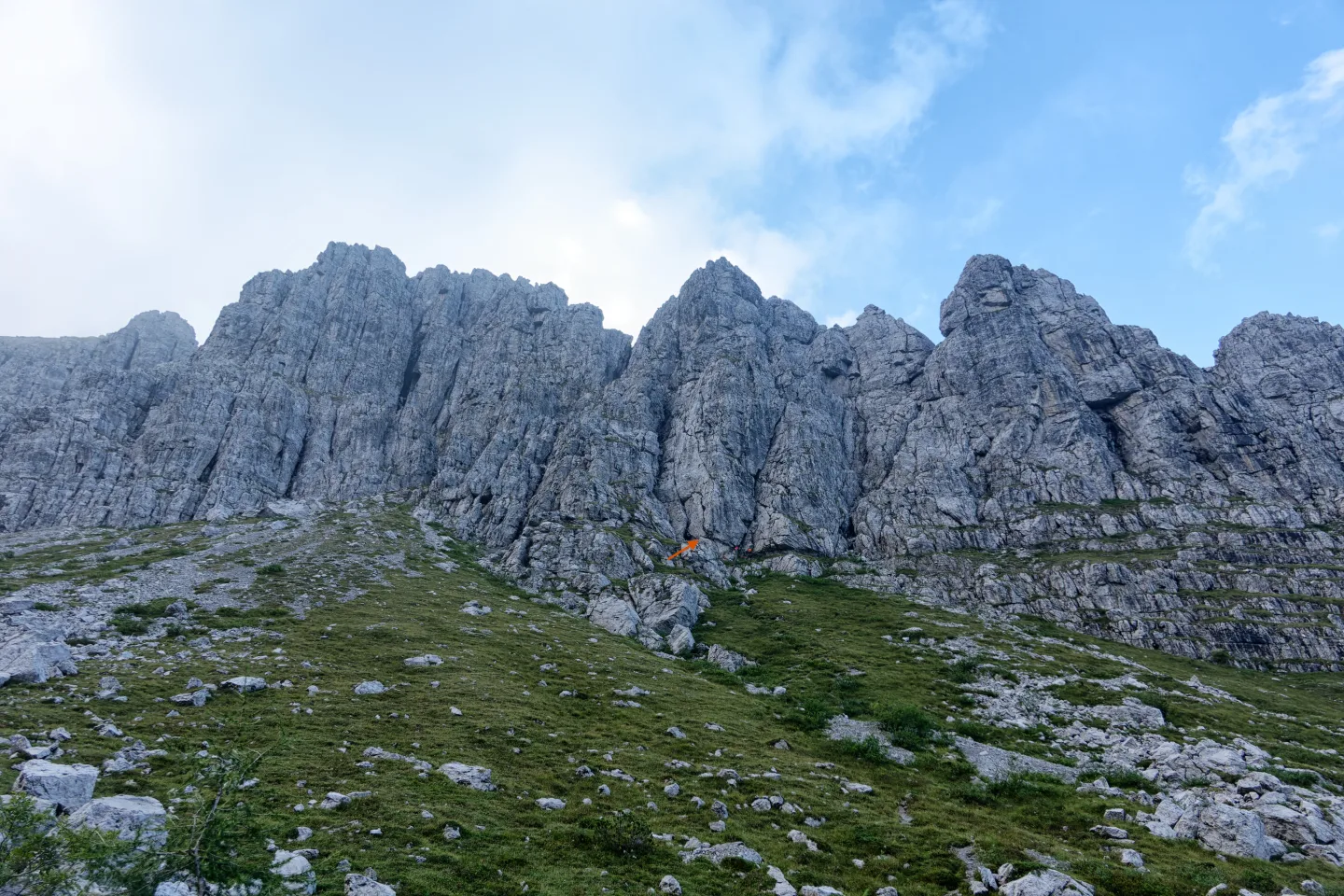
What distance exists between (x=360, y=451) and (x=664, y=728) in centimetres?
11854

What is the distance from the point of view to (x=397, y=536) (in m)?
93.3

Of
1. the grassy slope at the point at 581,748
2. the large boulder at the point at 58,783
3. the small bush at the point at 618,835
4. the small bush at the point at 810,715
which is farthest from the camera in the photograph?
the small bush at the point at 810,715

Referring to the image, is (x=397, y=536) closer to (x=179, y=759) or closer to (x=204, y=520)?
(x=204, y=520)

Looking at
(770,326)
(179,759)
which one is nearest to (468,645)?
(179,759)

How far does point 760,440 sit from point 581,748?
10508 cm

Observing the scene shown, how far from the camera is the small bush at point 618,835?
Result: 21.6 m

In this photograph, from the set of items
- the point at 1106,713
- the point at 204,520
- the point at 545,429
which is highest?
the point at 545,429

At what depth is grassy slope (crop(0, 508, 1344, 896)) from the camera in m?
20.5

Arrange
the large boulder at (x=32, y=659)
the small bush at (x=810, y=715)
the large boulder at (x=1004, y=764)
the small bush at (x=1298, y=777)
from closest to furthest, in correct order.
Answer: the large boulder at (x=32, y=659), the large boulder at (x=1004, y=764), the small bush at (x=1298, y=777), the small bush at (x=810, y=715)

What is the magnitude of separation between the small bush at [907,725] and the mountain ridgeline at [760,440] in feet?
153

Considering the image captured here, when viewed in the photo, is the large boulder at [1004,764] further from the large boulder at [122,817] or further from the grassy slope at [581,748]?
the large boulder at [122,817]

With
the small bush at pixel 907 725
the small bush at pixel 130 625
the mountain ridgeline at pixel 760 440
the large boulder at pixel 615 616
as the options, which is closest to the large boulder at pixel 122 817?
the small bush at pixel 130 625

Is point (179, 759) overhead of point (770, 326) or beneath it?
beneath

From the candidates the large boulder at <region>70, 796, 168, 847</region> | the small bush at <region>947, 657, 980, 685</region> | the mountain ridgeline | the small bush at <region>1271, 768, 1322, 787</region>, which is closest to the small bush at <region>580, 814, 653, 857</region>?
the large boulder at <region>70, 796, 168, 847</region>
